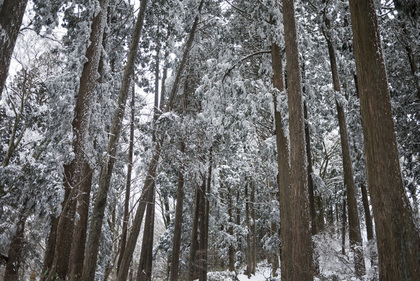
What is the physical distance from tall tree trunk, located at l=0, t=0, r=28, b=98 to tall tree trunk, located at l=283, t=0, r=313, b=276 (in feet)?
17.4

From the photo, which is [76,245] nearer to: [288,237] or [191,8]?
[288,237]

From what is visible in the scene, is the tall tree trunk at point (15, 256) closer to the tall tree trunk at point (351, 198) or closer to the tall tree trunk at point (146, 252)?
the tall tree trunk at point (146, 252)

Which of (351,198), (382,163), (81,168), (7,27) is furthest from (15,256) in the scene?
(351,198)

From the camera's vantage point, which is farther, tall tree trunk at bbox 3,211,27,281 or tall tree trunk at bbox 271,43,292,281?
tall tree trunk at bbox 3,211,27,281

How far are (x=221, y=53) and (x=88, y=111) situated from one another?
507 cm

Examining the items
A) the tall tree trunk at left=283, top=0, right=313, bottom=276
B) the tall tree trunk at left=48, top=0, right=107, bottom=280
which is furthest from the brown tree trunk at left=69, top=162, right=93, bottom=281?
the tall tree trunk at left=283, top=0, right=313, bottom=276

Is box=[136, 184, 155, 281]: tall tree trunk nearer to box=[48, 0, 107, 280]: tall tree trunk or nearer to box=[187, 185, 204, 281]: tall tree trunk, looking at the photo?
box=[187, 185, 204, 281]: tall tree trunk

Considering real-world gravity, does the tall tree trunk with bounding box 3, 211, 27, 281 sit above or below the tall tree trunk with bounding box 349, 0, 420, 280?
below

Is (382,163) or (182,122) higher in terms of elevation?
(182,122)

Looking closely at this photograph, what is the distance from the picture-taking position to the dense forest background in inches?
166

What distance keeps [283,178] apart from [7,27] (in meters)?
6.42

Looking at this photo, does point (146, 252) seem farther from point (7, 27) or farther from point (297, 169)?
point (7, 27)

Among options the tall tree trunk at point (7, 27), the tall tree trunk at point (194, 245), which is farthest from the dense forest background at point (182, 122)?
the tall tree trunk at point (194, 245)

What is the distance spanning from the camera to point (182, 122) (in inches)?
301
